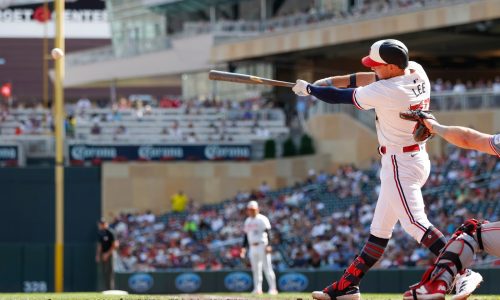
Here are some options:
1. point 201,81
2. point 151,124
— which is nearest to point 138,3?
point 201,81

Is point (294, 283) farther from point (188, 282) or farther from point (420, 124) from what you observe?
point (420, 124)

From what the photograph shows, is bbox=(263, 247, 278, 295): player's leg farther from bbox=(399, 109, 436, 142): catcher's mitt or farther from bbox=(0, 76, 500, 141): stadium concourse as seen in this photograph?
bbox=(0, 76, 500, 141): stadium concourse

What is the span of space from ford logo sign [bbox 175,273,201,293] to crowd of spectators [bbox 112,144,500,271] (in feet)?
6.41

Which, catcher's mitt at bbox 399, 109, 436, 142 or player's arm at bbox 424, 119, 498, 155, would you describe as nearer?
player's arm at bbox 424, 119, 498, 155

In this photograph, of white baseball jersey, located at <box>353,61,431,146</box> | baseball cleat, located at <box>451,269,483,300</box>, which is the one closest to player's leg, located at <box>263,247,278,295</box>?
white baseball jersey, located at <box>353,61,431,146</box>

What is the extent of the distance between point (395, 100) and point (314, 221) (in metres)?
19.0

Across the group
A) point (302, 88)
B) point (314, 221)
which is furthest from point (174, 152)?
point (302, 88)

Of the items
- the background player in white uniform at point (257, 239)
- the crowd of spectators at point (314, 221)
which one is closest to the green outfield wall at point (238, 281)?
the crowd of spectators at point (314, 221)

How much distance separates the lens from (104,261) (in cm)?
2317

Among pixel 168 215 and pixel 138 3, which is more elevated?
pixel 138 3

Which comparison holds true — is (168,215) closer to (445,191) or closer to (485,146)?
(445,191)

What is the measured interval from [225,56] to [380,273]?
69.5 ft

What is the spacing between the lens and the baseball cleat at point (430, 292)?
819 centimetres

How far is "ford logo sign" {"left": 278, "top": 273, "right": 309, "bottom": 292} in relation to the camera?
22938mm
